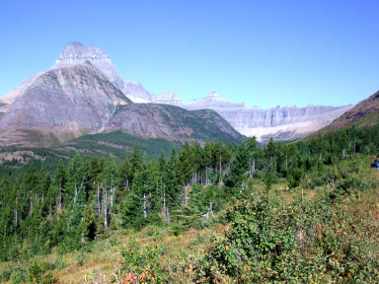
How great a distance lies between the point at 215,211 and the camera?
6259 centimetres

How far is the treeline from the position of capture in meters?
73.4

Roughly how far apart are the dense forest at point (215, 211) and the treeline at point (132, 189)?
11.7 inches

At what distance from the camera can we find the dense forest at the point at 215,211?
10555 mm

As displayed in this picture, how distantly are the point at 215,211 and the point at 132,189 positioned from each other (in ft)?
87.3

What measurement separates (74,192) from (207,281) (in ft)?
310

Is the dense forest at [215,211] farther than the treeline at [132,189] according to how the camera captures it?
No

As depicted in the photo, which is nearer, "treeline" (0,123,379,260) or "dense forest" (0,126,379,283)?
"dense forest" (0,126,379,283)

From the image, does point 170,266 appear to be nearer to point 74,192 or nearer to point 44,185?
point 74,192

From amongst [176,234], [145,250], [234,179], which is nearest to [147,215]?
[234,179]

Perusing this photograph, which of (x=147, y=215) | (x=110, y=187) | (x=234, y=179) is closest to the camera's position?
(x=147, y=215)

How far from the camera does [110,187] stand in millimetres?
99625

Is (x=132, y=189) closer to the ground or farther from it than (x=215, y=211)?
closer to the ground

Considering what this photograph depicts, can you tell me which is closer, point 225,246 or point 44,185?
point 225,246

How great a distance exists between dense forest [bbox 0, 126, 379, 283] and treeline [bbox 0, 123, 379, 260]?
0.97ft
